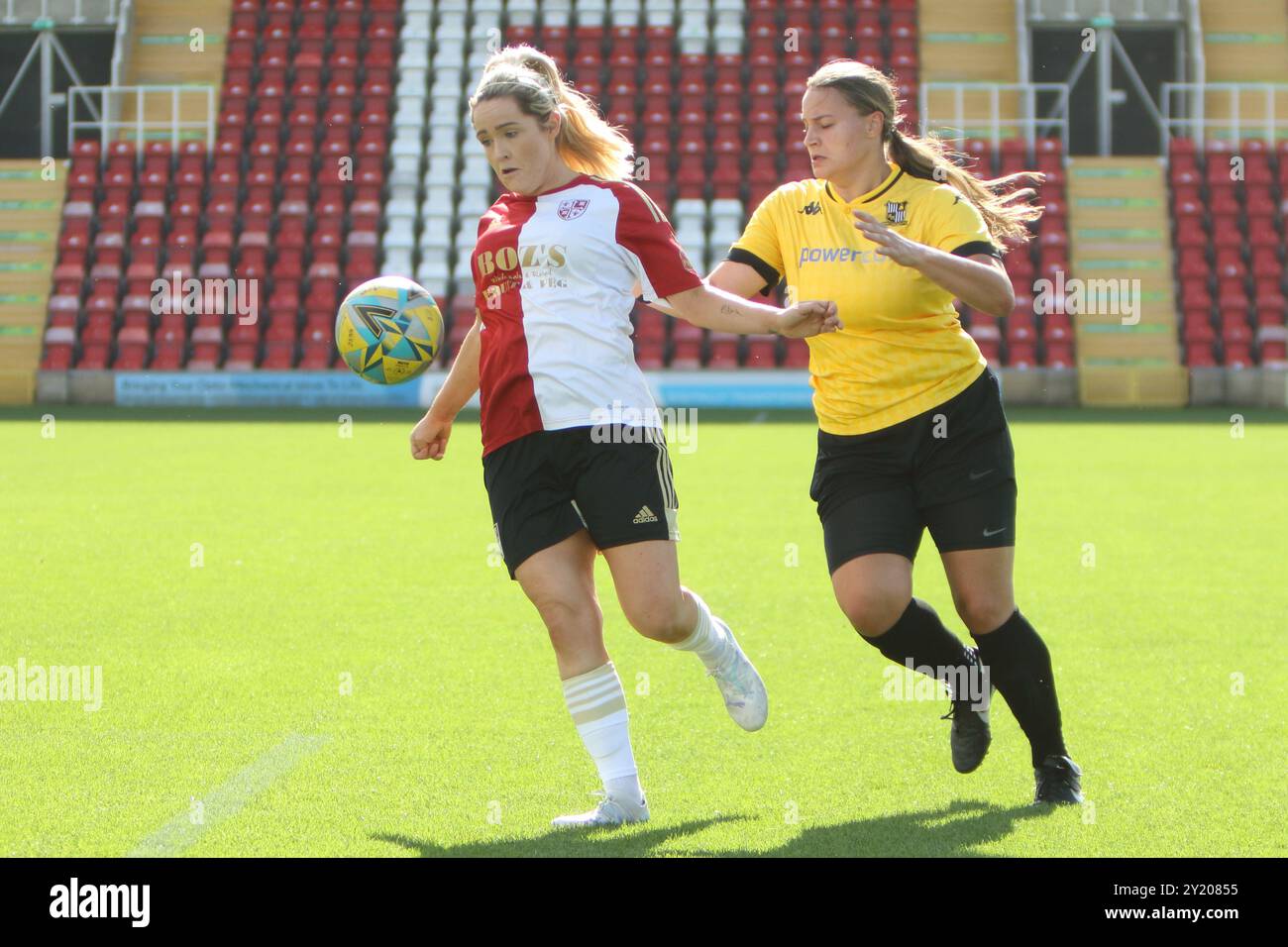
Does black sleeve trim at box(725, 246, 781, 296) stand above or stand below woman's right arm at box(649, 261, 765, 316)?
above

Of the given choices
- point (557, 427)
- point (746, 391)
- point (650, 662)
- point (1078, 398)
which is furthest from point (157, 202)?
point (557, 427)

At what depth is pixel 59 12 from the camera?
28406 millimetres

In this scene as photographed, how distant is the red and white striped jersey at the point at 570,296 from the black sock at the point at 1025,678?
1.14 m

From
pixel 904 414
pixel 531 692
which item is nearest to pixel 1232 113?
pixel 531 692

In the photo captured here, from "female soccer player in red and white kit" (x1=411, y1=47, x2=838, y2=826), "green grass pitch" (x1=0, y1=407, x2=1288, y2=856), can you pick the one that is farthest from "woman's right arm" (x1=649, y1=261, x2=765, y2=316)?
"green grass pitch" (x1=0, y1=407, x2=1288, y2=856)

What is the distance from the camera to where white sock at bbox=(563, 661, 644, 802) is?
13.8 feet

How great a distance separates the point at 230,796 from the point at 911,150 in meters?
2.53

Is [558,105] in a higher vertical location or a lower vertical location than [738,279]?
higher

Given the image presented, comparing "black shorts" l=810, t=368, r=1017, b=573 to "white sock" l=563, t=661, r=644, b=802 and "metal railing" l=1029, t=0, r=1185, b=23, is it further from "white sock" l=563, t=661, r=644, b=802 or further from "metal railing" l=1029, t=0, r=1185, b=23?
"metal railing" l=1029, t=0, r=1185, b=23

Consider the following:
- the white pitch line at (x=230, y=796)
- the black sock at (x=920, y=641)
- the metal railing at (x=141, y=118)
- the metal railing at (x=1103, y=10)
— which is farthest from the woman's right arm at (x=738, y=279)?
the metal railing at (x=1103, y=10)

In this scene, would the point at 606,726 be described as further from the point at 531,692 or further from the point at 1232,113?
the point at 1232,113

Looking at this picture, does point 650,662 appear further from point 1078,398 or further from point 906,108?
point 906,108

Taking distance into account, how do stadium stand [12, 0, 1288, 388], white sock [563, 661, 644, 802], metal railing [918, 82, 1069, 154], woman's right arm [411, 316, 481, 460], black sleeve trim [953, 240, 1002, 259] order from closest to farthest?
1. white sock [563, 661, 644, 802]
2. black sleeve trim [953, 240, 1002, 259]
3. woman's right arm [411, 316, 481, 460]
4. stadium stand [12, 0, 1288, 388]
5. metal railing [918, 82, 1069, 154]

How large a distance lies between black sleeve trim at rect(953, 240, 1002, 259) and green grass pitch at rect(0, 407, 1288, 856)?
57.1 inches
